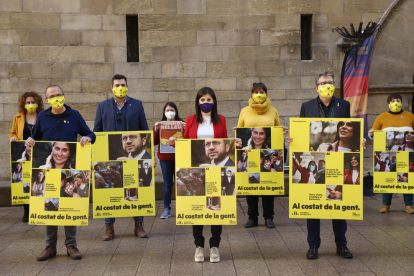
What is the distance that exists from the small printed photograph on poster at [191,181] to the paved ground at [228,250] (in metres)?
0.76

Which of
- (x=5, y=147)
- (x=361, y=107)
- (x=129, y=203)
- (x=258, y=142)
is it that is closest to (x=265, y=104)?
(x=258, y=142)

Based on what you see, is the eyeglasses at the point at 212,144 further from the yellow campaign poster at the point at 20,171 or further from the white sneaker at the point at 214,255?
the yellow campaign poster at the point at 20,171

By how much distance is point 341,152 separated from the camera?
568 cm

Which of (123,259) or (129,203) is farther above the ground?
(129,203)

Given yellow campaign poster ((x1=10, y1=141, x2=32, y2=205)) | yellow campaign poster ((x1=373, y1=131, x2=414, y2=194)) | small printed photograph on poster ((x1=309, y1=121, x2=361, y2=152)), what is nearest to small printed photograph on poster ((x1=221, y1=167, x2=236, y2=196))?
small printed photograph on poster ((x1=309, y1=121, x2=361, y2=152))

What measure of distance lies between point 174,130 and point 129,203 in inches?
70.7

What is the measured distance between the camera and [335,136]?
567cm

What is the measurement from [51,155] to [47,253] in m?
1.09

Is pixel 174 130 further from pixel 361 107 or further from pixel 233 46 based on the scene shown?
pixel 361 107

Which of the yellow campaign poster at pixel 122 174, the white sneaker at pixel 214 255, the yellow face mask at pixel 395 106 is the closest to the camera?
the white sneaker at pixel 214 255

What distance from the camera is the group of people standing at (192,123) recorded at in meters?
5.77

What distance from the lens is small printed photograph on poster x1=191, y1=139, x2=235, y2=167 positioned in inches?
222

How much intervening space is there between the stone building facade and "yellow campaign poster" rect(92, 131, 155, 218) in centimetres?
356

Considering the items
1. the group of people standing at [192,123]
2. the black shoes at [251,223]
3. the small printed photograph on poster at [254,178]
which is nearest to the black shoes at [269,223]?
the group of people standing at [192,123]
